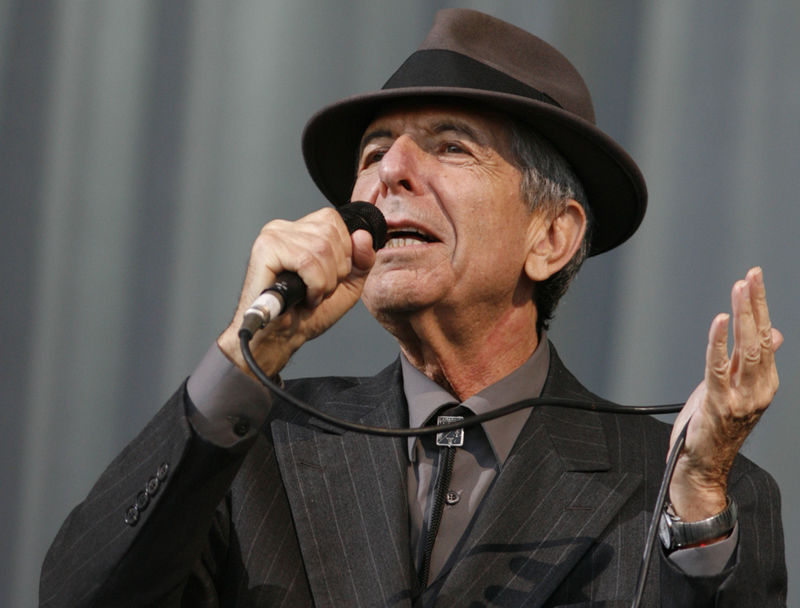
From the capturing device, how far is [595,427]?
1.85 m

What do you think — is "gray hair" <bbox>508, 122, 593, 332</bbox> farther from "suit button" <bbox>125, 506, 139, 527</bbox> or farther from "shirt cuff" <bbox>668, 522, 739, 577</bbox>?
"suit button" <bbox>125, 506, 139, 527</bbox>

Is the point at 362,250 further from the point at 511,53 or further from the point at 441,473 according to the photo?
the point at 511,53

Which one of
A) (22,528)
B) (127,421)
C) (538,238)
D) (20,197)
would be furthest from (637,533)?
(20,197)

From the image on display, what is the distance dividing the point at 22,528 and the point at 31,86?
1.04 meters

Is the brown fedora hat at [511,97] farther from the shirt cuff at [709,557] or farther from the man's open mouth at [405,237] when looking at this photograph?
the shirt cuff at [709,557]

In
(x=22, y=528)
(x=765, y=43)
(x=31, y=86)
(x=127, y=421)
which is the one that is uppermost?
(x=765, y=43)

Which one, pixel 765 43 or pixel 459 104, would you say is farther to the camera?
pixel 765 43

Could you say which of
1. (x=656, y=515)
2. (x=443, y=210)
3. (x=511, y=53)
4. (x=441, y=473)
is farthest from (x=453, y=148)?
(x=656, y=515)

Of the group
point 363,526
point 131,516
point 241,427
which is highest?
point 241,427

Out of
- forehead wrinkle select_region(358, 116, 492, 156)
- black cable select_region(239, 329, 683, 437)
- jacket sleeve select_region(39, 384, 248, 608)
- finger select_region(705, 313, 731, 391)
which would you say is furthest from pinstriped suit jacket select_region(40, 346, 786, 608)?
forehead wrinkle select_region(358, 116, 492, 156)

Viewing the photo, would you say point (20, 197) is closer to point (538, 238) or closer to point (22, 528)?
point (22, 528)

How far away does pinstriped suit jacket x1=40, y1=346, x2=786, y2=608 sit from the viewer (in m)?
1.39

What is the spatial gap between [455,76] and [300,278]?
0.69m

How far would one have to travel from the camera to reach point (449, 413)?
71.8 inches
